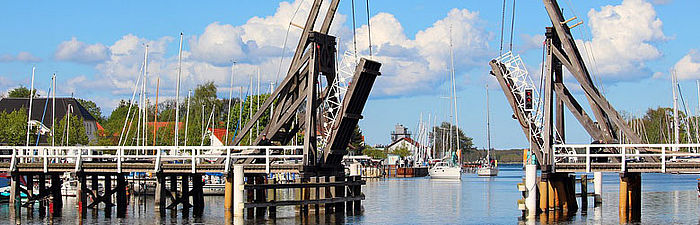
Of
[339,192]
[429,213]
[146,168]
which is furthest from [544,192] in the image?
[146,168]

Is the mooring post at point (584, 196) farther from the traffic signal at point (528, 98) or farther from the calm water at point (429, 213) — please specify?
the traffic signal at point (528, 98)

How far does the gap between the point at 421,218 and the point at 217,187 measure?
19.0 m

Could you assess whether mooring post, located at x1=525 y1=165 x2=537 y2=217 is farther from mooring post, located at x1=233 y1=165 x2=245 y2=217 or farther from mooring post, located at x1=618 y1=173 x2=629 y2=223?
mooring post, located at x1=233 y1=165 x2=245 y2=217

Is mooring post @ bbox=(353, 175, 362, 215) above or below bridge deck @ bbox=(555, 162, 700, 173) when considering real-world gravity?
below

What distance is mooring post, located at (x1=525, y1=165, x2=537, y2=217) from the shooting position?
34.5 metres

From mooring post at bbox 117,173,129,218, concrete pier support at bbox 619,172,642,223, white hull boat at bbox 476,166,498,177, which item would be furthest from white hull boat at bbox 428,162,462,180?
concrete pier support at bbox 619,172,642,223

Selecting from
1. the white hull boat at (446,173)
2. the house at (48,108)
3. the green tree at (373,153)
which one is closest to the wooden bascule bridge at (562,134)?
the white hull boat at (446,173)

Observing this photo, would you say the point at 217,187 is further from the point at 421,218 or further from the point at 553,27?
the point at 553,27

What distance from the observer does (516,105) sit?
121 ft

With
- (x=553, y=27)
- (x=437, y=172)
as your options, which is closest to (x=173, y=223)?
(x=553, y=27)

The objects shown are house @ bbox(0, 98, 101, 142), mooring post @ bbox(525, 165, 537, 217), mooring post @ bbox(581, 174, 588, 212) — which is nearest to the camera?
mooring post @ bbox(525, 165, 537, 217)

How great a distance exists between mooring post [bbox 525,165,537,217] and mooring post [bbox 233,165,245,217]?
1018cm

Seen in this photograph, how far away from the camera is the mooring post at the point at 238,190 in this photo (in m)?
33.8

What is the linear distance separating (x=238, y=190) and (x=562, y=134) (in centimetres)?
1288
